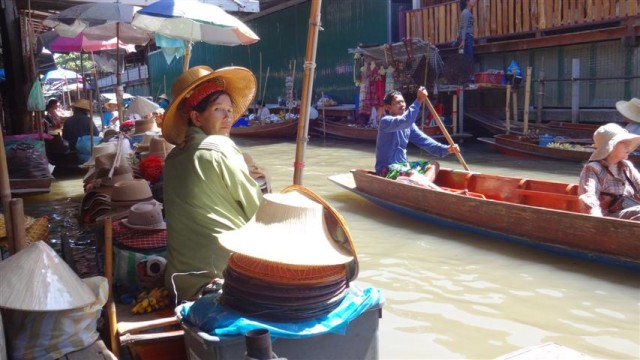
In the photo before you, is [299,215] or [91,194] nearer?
[299,215]

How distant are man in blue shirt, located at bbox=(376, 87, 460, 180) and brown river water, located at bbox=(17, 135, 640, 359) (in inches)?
29.6

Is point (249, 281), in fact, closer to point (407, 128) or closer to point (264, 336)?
point (264, 336)

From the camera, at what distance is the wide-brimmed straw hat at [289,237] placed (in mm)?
2242

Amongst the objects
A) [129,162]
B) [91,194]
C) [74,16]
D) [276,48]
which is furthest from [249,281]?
[276,48]

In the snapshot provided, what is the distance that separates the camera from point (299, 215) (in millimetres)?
2367

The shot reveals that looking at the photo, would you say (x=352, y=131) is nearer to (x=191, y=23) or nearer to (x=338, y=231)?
(x=191, y=23)

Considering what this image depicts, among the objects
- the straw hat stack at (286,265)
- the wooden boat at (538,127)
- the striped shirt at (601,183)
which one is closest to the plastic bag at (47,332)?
the straw hat stack at (286,265)

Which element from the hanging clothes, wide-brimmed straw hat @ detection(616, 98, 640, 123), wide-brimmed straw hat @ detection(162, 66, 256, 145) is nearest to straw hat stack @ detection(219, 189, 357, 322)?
wide-brimmed straw hat @ detection(162, 66, 256, 145)

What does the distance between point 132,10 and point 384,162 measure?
3730 millimetres

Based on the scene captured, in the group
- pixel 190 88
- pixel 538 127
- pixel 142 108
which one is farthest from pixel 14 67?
pixel 538 127

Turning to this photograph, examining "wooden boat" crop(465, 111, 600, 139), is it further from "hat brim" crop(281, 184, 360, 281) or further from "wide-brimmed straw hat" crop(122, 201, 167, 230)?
"hat brim" crop(281, 184, 360, 281)

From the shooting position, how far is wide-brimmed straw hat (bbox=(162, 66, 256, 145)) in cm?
325

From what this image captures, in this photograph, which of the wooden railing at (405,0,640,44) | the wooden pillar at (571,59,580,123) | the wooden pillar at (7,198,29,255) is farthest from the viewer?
the wooden pillar at (571,59,580,123)

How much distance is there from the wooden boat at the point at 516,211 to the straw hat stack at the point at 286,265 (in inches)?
138
